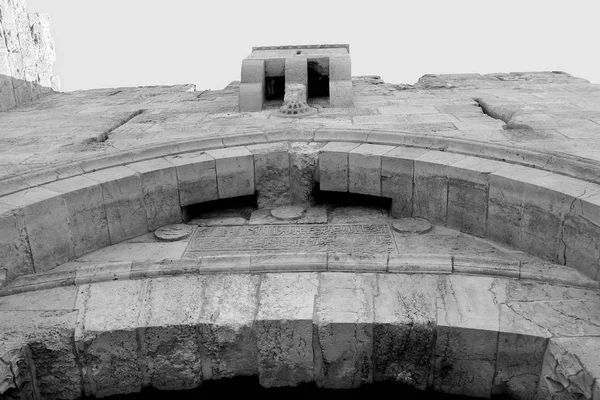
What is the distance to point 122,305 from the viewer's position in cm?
405

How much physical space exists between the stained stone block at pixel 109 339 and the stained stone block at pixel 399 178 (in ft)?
8.18

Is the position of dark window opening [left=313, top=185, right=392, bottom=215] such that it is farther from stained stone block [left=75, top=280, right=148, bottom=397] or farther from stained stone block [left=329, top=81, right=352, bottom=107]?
stained stone block [left=329, top=81, right=352, bottom=107]

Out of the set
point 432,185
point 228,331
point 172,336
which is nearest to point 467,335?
point 228,331

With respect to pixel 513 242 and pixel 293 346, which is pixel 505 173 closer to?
pixel 513 242

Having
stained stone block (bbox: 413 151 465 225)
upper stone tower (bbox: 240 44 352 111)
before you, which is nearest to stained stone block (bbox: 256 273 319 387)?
stained stone block (bbox: 413 151 465 225)

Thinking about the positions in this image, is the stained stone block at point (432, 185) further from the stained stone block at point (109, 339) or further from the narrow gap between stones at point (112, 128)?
the narrow gap between stones at point (112, 128)

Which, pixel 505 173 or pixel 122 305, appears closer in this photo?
pixel 122 305

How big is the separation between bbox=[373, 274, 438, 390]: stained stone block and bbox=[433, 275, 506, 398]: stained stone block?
0.24 feet

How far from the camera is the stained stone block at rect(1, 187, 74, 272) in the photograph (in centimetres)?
455

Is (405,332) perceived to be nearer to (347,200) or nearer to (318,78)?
(347,200)

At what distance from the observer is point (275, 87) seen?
8.59 meters

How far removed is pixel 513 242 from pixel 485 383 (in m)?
1.35

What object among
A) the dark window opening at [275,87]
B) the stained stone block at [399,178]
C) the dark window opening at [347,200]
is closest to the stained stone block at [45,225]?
the dark window opening at [347,200]

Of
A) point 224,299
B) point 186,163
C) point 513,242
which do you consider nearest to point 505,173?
point 513,242
